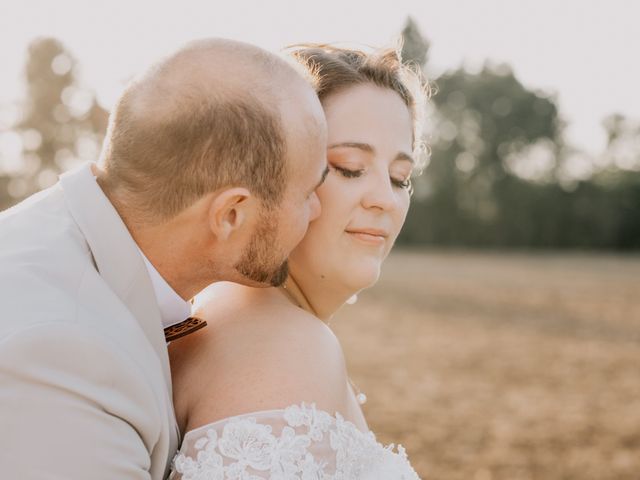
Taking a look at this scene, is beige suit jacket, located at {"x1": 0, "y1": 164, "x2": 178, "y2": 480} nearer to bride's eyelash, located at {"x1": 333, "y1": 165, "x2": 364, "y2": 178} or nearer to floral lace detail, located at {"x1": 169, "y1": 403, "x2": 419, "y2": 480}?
floral lace detail, located at {"x1": 169, "y1": 403, "x2": 419, "y2": 480}

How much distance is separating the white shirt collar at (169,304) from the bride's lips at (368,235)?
757 millimetres

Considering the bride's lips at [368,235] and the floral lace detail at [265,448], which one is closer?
the floral lace detail at [265,448]

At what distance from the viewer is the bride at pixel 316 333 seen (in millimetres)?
1969

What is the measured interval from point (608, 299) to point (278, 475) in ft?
68.5

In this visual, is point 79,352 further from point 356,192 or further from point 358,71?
point 358,71

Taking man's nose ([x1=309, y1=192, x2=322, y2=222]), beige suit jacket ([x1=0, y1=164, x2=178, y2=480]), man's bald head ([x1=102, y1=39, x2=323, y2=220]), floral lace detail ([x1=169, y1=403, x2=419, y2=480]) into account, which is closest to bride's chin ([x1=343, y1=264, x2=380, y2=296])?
man's nose ([x1=309, y1=192, x2=322, y2=222])

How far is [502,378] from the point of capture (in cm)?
1088

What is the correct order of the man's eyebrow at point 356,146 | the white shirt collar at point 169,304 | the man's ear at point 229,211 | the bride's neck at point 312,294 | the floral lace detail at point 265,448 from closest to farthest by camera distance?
the floral lace detail at point 265,448 < the man's ear at point 229,211 < the white shirt collar at point 169,304 < the man's eyebrow at point 356,146 < the bride's neck at point 312,294

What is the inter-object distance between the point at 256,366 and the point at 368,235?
0.93m

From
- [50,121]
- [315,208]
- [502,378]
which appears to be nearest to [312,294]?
[315,208]

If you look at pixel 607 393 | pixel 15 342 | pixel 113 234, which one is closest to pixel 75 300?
pixel 15 342

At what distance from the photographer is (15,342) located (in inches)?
62.6

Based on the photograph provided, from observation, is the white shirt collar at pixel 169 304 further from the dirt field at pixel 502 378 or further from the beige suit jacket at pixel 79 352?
the dirt field at pixel 502 378

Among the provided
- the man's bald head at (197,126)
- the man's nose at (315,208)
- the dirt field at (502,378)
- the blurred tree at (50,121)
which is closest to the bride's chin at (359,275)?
the man's nose at (315,208)
